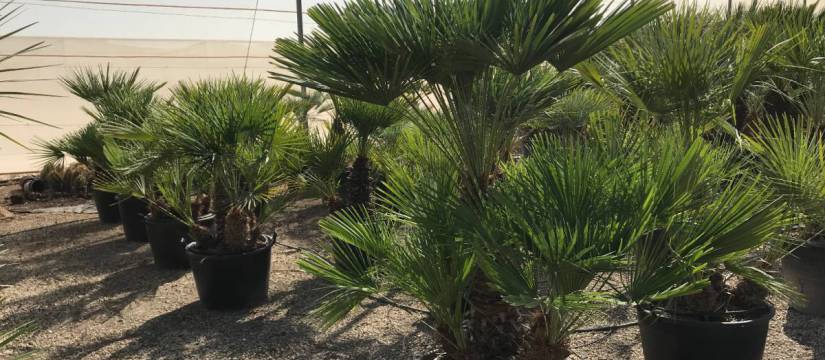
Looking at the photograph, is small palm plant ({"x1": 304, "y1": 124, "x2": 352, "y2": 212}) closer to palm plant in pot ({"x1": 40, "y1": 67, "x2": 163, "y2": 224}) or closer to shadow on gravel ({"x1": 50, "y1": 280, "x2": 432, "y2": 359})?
shadow on gravel ({"x1": 50, "y1": 280, "x2": 432, "y2": 359})

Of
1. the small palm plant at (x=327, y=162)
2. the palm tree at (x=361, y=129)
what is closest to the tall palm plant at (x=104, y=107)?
the small palm plant at (x=327, y=162)

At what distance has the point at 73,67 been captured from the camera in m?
9.62

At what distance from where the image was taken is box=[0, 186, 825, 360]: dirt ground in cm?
318

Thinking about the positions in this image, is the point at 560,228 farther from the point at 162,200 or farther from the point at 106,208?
the point at 106,208

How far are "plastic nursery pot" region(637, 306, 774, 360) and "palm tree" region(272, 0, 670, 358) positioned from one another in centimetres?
63

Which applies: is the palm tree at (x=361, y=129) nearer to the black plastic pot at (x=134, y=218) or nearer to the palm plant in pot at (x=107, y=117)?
the palm plant in pot at (x=107, y=117)

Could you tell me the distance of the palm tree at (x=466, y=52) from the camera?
→ 1894mm

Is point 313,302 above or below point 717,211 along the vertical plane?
below

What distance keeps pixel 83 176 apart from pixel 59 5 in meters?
2.89

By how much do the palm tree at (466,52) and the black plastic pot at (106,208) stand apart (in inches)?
196

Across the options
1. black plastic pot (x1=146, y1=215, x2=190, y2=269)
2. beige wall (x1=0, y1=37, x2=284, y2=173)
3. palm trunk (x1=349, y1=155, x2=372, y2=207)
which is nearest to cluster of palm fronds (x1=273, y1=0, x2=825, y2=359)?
palm trunk (x1=349, y1=155, x2=372, y2=207)

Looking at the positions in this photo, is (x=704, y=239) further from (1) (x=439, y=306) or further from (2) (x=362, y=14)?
(2) (x=362, y=14)

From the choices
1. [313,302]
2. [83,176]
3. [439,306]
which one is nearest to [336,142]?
[313,302]

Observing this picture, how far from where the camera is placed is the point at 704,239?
1.87 meters
